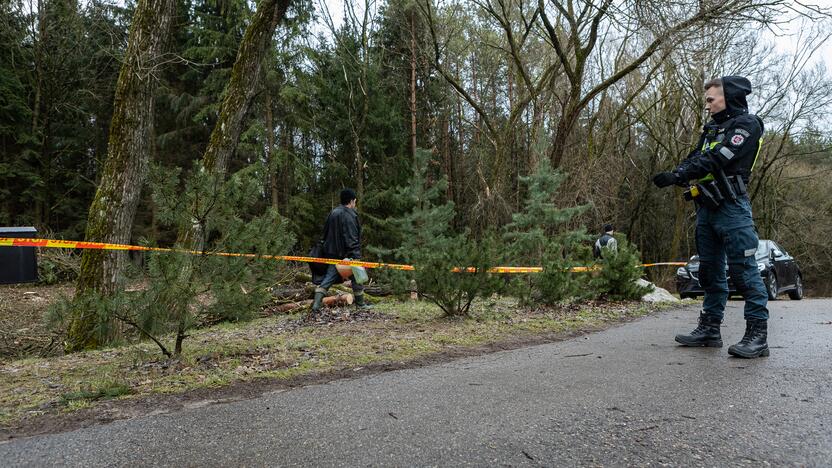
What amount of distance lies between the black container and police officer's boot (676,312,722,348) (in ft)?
24.5

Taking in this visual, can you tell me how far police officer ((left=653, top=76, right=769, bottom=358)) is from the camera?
14.5ft

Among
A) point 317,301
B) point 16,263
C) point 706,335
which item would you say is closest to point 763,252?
point 706,335

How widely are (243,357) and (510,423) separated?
2981mm

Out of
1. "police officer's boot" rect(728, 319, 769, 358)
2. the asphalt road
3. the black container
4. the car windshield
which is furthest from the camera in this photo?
the car windshield

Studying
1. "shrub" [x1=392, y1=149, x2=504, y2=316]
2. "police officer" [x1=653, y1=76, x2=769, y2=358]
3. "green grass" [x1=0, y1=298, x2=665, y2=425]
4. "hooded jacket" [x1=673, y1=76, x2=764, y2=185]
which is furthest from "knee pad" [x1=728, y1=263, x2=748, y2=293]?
"shrub" [x1=392, y1=149, x2=504, y2=316]

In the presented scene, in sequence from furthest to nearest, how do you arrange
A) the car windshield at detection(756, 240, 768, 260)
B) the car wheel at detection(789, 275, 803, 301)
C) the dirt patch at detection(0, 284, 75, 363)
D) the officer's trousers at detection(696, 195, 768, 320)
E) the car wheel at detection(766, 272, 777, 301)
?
the car wheel at detection(789, 275, 803, 301)
the car windshield at detection(756, 240, 768, 260)
the car wheel at detection(766, 272, 777, 301)
the dirt patch at detection(0, 284, 75, 363)
the officer's trousers at detection(696, 195, 768, 320)

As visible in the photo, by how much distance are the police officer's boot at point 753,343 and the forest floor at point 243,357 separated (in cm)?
200

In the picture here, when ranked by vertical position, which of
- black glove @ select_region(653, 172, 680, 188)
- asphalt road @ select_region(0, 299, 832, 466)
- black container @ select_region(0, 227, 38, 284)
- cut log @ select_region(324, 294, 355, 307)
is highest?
black glove @ select_region(653, 172, 680, 188)

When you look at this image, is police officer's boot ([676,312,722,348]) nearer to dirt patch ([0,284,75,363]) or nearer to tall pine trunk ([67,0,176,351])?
dirt patch ([0,284,75,363])

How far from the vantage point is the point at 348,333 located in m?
6.43

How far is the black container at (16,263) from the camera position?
249 inches

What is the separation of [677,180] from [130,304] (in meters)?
4.71

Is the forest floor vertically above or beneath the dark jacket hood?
beneath

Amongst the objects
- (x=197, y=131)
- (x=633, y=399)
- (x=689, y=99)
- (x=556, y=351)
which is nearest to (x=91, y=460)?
(x=633, y=399)
